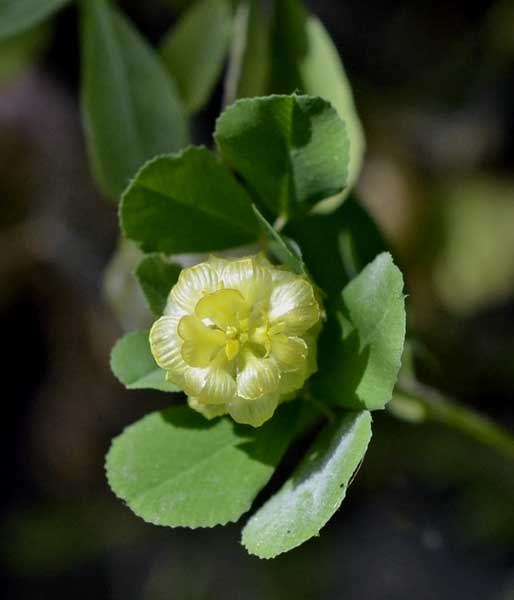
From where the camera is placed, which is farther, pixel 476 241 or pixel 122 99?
pixel 476 241

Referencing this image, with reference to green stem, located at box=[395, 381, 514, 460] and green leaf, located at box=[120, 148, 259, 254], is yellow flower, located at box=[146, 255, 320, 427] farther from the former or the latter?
green stem, located at box=[395, 381, 514, 460]

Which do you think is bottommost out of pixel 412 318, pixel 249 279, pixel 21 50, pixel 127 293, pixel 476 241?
pixel 476 241

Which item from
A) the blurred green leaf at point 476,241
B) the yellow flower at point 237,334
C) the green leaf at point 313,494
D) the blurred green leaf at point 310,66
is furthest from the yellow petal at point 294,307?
the blurred green leaf at point 476,241

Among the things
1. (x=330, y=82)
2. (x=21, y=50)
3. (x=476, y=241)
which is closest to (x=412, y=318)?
(x=476, y=241)

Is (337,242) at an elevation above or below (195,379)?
below

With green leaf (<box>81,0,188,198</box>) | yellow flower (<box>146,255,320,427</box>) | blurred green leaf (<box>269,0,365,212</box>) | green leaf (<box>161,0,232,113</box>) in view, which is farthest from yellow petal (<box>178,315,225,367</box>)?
green leaf (<box>161,0,232,113</box>)

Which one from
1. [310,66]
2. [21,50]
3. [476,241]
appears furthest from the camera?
[476,241]

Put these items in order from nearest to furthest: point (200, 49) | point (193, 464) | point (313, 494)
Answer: point (313, 494) → point (193, 464) → point (200, 49)

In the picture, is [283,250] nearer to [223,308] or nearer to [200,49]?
[223,308]
